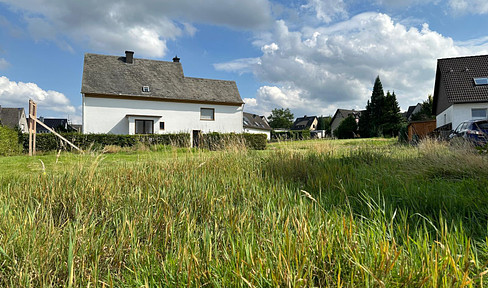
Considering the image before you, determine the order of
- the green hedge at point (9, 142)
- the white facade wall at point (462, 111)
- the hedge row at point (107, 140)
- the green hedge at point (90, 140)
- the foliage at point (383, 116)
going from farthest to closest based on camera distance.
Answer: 1. the foliage at point (383, 116)
2. the white facade wall at point (462, 111)
3. the hedge row at point (107, 140)
4. the green hedge at point (90, 140)
5. the green hedge at point (9, 142)

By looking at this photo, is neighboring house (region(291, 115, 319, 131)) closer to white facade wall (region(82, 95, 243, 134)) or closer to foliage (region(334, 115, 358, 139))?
foliage (region(334, 115, 358, 139))

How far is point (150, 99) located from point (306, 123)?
69.5 m

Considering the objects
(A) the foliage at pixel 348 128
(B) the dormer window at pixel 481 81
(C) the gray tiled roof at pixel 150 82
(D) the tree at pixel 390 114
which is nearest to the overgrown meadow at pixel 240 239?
(B) the dormer window at pixel 481 81

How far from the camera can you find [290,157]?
5.45 metres

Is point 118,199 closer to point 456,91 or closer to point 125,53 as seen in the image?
point 456,91

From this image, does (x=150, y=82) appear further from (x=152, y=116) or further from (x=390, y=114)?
(x=390, y=114)

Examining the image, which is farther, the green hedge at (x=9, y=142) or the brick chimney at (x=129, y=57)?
the brick chimney at (x=129, y=57)

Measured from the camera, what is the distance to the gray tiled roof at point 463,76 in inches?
770

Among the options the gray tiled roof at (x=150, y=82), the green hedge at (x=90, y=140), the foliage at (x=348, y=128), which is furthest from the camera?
the foliage at (x=348, y=128)

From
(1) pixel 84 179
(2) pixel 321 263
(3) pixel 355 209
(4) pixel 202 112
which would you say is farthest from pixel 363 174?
(4) pixel 202 112

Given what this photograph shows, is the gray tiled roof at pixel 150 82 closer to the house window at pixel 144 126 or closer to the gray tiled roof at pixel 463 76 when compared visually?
the house window at pixel 144 126

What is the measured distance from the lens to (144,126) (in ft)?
80.4

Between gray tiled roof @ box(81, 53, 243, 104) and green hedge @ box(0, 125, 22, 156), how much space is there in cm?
1047

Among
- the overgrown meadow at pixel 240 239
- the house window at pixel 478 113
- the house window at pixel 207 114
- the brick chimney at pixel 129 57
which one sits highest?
the brick chimney at pixel 129 57
